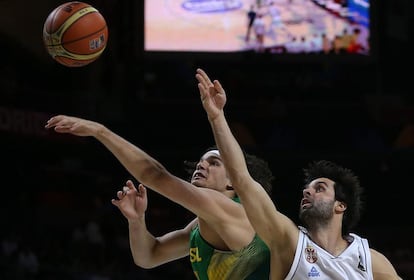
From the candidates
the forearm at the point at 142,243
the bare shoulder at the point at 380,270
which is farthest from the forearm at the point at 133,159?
the bare shoulder at the point at 380,270

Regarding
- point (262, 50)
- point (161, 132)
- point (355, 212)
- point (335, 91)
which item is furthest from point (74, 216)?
point (355, 212)

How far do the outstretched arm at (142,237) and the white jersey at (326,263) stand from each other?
91 cm

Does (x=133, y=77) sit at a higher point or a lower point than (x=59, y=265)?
higher

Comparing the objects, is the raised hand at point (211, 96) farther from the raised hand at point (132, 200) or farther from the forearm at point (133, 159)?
the raised hand at point (132, 200)

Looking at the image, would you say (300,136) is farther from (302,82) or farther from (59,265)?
(59,265)

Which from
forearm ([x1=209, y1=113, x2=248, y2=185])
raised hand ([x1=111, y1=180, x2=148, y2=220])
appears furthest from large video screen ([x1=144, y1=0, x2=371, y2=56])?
forearm ([x1=209, y1=113, x2=248, y2=185])

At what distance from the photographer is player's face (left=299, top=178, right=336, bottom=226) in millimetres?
3776

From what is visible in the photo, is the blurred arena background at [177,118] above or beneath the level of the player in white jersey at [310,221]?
beneath

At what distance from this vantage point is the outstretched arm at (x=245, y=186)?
3.46 m

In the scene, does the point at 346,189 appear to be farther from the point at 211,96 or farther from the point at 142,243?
the point at 142,243

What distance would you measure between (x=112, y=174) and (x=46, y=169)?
3.69 ft

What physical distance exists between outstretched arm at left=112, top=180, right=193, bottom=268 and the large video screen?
7.17 meters

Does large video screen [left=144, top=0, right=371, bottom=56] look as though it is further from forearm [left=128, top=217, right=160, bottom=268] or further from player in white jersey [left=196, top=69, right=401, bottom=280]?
player in white jersey [left=196, top=69, right=401, bottom=280]

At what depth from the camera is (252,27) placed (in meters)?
11.5
